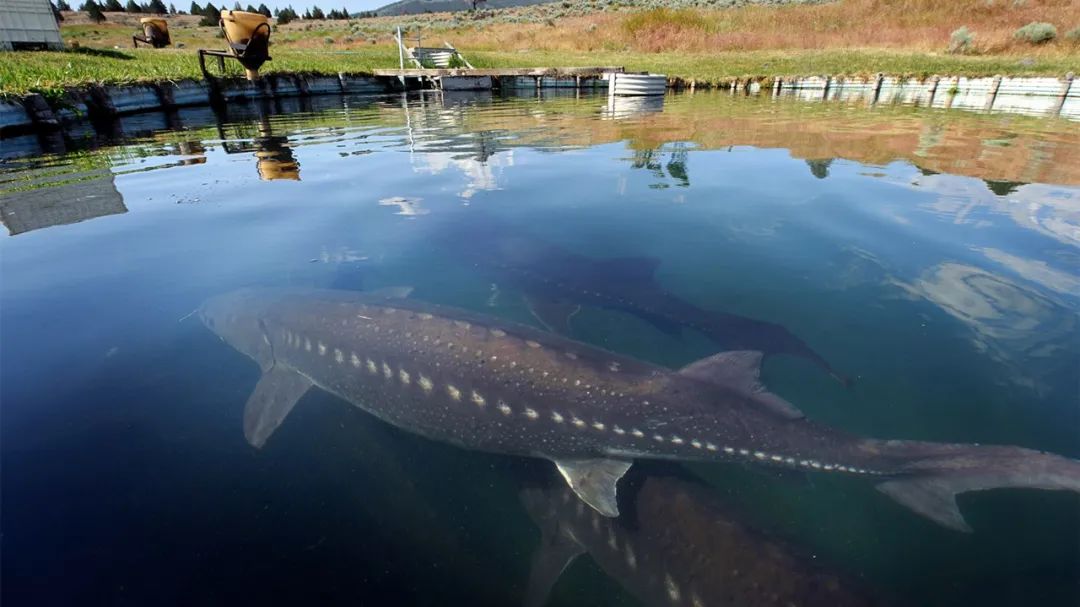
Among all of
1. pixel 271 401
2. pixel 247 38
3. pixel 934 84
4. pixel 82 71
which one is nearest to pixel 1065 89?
pixel 934 84

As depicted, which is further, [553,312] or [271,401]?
[553,312]

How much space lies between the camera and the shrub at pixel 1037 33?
3544cm

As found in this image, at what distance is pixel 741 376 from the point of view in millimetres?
3484

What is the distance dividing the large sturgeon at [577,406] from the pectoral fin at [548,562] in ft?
1.00

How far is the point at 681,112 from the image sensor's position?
69.0ft

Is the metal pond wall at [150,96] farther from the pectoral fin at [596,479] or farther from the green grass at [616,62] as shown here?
the pectoral fin at [596,479]

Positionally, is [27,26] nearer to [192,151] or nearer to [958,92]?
[192,151]

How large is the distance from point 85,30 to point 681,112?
279 feet

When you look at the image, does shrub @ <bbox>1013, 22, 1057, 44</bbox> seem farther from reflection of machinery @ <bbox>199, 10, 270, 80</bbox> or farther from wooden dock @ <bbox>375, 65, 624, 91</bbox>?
reflection of machinery @ <bbox>199, 10, 270, 80</bbox>

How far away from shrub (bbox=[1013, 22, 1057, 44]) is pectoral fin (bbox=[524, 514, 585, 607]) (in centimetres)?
5209

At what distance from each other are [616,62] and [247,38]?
2832 centimetres

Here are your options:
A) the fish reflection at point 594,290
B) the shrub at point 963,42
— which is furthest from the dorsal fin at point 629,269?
the shrub at point 963,42

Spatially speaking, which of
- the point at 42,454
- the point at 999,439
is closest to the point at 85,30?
the point at 42,454

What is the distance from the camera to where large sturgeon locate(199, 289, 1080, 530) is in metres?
2.99
